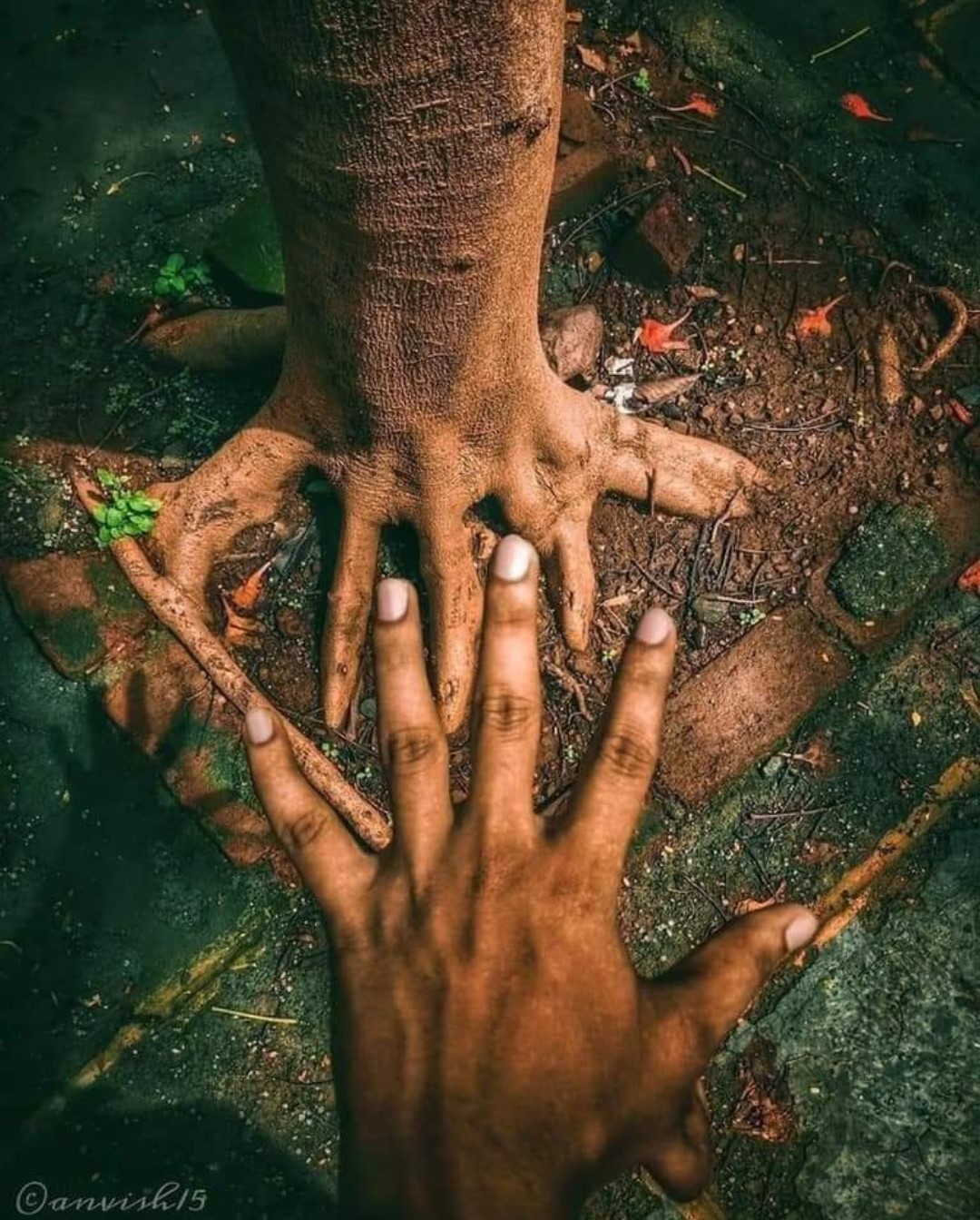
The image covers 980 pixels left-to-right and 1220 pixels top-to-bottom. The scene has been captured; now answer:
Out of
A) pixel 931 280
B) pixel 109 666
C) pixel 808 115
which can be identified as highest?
pixel 808 115

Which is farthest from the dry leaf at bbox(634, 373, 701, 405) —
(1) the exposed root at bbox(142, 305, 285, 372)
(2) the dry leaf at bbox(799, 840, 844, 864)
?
(2) the dry leaf at bbox(799, 840, 844, 864)

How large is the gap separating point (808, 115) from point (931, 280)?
2.89 ft

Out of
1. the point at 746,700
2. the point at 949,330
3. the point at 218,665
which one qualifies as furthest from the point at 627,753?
the point at 949,330

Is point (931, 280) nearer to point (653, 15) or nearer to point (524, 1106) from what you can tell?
point (653, 15)

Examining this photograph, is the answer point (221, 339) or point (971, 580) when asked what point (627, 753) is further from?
point (221, 339)

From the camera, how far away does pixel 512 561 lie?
2.05m

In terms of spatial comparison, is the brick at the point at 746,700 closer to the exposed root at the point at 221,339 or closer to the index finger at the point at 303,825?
the index finger at the point at 303,825

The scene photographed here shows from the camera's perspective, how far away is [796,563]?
366cm

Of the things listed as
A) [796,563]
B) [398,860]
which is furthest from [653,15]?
[398,860]

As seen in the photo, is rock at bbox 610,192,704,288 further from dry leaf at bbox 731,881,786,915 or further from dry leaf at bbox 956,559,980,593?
dry leaf at bbox 731,881,786,915

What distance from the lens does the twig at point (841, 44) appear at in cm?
416

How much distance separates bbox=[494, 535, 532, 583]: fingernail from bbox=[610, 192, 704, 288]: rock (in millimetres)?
2225

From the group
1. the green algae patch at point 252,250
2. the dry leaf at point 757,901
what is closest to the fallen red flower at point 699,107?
the green algae patch at point 252,250

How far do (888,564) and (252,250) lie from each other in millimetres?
2752
